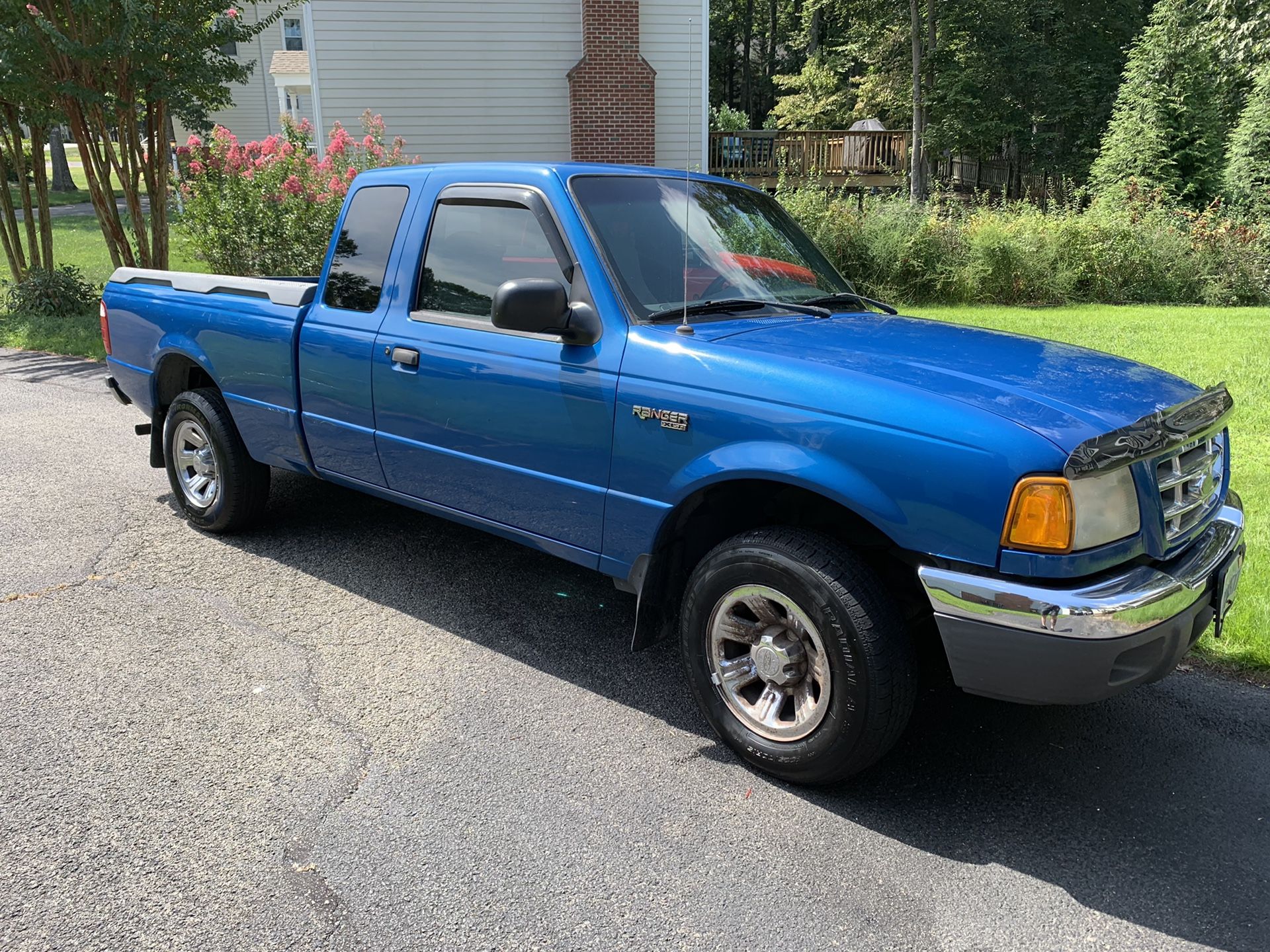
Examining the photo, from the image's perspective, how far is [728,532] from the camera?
3643 mm

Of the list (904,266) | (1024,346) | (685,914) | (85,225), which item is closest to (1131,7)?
(904,266)

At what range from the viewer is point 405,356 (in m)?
4.14

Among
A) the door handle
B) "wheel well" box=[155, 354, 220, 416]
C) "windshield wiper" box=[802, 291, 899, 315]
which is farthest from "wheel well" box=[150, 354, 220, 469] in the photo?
"windshield wiper" box=[802, 291, 899, 315]

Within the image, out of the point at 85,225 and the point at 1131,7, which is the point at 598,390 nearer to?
the point at 85,225

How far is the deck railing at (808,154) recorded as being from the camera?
2309 centimetres

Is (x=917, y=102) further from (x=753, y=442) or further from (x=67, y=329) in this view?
(x=753, y=442)

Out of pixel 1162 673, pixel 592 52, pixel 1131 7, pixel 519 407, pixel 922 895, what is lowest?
pixel 922 895

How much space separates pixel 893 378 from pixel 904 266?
1189 centimetres

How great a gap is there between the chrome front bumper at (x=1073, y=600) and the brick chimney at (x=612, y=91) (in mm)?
17383

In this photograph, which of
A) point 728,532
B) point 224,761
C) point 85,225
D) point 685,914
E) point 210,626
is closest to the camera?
point 685,914

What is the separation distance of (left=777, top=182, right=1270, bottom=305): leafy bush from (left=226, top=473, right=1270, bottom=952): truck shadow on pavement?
10.6 m

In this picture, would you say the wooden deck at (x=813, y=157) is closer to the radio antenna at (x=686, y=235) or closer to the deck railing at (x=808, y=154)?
the deck railing at (x=808, y=154)

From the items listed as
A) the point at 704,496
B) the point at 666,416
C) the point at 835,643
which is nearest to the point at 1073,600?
the point at 835,643

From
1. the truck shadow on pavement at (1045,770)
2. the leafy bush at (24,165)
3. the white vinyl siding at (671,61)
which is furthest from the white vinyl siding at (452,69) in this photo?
the truck shadow on pavement at (1045,770)
